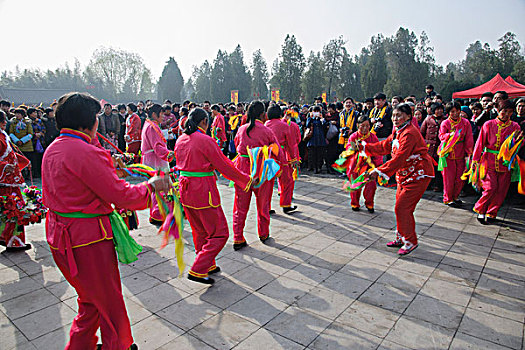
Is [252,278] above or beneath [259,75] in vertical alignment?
beneath

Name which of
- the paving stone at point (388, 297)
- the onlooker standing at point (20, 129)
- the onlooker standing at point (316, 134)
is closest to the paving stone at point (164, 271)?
the paving stone at point (388, 297)

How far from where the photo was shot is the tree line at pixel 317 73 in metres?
35.6

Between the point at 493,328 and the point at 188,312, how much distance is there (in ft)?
8.84

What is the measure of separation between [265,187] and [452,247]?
2728 millimetres

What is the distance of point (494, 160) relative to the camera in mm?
5570

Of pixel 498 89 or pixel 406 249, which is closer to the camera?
A: pixel 406 249

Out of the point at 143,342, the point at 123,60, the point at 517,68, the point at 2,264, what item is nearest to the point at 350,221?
the point at 143,342

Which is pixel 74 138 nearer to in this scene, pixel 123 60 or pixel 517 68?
pixel 517 68

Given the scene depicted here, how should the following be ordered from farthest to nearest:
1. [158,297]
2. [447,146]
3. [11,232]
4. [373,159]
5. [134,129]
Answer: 1. [134,129]
2. [447,146]
3. [373,159]
4. [11,232]
5. [158,297]

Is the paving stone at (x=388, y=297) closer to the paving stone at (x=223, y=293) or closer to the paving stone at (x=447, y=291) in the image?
the paving stone at (x=447, y=291)

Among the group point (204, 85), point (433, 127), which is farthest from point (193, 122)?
point (204, 85)

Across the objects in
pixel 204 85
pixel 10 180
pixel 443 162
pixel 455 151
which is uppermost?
pixel 204 85

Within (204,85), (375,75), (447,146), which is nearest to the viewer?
(447,146)

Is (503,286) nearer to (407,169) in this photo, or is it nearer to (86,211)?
(407,169)
